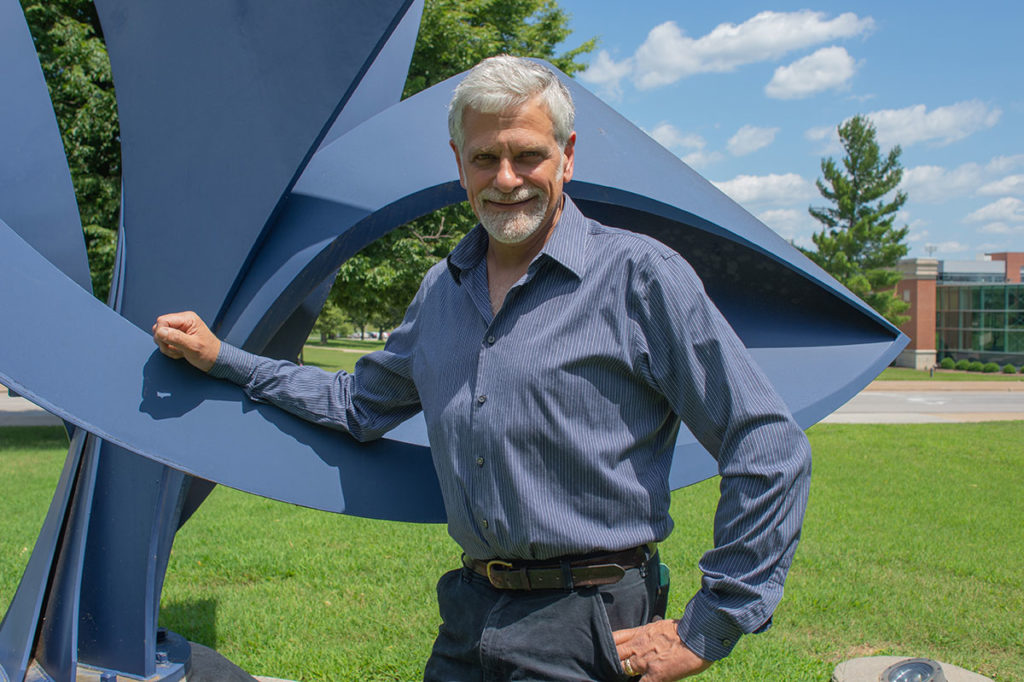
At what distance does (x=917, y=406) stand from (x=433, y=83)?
13429mm

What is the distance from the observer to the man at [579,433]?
184cm

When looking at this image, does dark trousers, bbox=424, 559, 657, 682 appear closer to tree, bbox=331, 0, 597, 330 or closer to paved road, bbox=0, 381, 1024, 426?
tree, bbox=331, 0, 597, 330

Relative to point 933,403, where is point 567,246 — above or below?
above

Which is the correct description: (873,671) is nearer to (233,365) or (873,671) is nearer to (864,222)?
(233,365)

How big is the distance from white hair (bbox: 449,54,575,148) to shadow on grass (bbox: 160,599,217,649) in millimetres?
3810

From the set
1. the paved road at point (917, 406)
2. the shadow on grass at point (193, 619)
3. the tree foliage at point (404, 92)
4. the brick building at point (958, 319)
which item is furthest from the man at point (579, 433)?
the brick building at point (958, 319)

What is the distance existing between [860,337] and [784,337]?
253 millimetres

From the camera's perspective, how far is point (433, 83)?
13.5m

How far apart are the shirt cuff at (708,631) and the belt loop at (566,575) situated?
0.94 ft

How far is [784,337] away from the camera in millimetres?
3098

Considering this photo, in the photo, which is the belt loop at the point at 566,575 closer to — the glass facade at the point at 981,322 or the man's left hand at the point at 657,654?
the man's left hand at the point at 657,654

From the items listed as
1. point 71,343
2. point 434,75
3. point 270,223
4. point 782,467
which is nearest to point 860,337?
point 782,467

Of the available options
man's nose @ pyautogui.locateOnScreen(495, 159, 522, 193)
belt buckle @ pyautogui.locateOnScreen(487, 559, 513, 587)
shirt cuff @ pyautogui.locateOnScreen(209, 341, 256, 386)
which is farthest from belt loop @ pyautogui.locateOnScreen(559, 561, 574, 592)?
shirt cuff @ pyautogui.locateOnScreen(209, 341, 256, 386)

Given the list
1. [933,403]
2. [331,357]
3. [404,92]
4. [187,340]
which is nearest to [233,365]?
[187,340]
